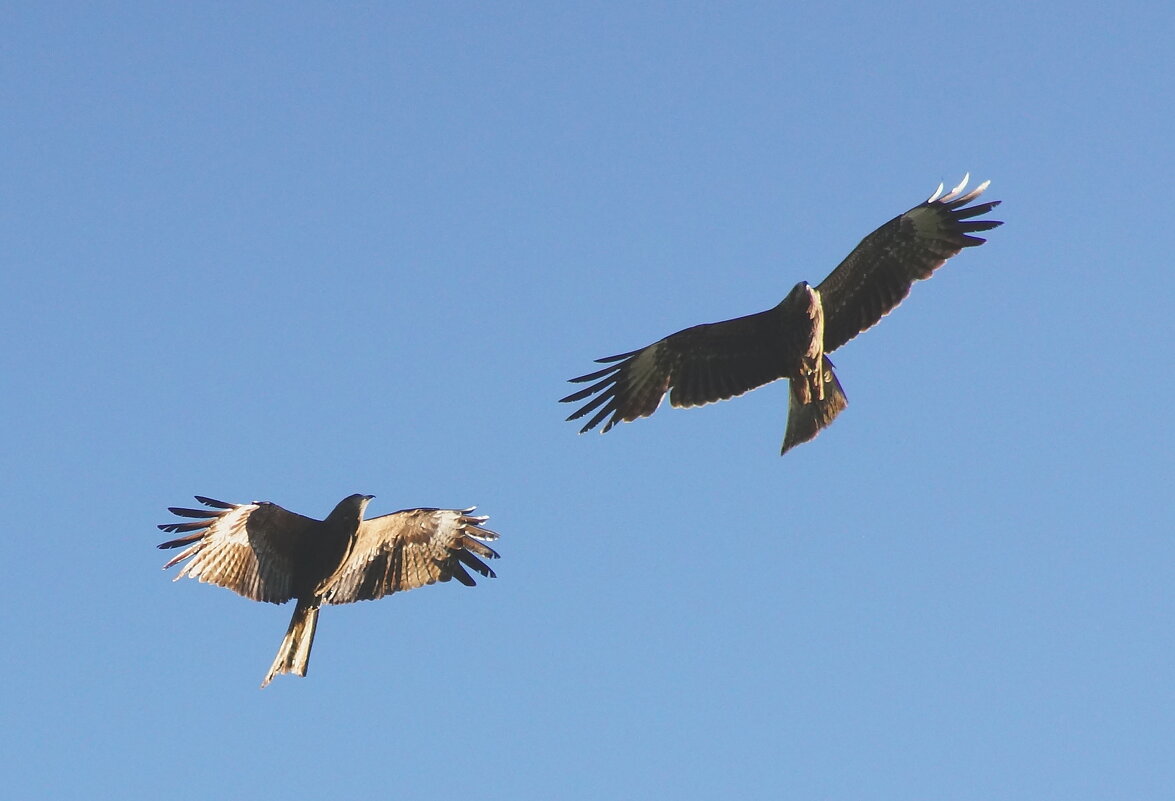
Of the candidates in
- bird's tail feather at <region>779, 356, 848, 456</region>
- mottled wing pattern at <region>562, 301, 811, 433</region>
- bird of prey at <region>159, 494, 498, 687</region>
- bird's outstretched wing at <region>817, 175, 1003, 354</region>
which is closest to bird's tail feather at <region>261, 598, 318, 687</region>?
bird of prey at <region>159, 494, 498, 687</region>

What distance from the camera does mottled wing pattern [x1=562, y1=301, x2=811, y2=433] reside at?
10.4 metres

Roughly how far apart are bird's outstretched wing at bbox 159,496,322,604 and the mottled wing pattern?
211cm

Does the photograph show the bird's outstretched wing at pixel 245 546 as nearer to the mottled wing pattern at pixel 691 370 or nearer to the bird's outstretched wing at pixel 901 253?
the mottled wing pattern at pixel 691 370

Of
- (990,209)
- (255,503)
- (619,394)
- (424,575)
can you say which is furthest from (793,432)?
(255,503)

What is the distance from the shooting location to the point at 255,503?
9.95 m

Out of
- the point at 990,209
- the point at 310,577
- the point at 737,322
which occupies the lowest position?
the point at 310,577

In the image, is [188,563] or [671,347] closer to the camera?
[188,563]

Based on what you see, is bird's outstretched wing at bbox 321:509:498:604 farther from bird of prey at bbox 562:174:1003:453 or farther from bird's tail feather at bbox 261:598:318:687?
bird of prey at bbox 562:174:1003:453

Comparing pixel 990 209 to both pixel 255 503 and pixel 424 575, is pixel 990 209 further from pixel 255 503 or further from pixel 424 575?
pixel 255 503

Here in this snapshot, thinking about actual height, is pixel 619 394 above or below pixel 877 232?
below

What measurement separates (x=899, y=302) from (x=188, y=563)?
4880 millimetres

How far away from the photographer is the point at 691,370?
35.1ft

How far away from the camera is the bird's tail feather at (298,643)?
32.2ft

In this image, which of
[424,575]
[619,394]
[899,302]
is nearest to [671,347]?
[619,394]
